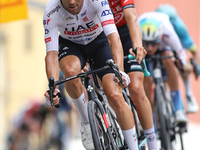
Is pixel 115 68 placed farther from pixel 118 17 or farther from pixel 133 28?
pixel 118 17

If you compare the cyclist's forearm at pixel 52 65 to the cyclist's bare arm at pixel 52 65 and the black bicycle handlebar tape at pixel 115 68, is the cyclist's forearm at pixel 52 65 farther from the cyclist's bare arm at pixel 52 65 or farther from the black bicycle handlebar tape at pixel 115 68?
the black bicycle handlebar tape at pixel 115 68

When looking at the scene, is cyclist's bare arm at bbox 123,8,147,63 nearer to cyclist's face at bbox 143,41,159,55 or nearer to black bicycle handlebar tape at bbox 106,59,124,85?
black bicycle handlebar tape at bbox 106,59,124,85

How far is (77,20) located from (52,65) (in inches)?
22.9

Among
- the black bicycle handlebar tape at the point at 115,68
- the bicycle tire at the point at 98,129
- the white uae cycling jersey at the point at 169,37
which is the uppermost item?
the white uae cycling jersey at the point at 169,37

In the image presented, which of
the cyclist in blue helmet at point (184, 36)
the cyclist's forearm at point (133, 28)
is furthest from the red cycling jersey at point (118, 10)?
the cyclist in blue helmet at point (184, 36)

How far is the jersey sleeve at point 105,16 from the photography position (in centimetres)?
392

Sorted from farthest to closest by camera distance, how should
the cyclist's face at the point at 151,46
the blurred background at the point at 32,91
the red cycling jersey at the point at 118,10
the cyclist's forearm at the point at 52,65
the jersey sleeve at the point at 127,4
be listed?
the blurred background at the point at 32,91 < the cyclist's face at the point at 151,46 < the red cycling jersey at the point at 118,10 < the jersey sleeve at the point at 127,4 < the cyclist's forearm at the point at 52,65

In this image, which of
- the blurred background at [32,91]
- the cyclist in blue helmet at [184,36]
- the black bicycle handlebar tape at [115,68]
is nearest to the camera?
the black bicycle handlebar tape at [115,68]

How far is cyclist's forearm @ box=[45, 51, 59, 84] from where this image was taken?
155 inches

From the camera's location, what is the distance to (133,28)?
14.5ft

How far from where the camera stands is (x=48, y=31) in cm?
408

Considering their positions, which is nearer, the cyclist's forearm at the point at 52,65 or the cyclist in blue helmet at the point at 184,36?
the cyclist's forearm at the point at 52,65

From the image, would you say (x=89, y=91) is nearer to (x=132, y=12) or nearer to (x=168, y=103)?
(x=132, y=12)

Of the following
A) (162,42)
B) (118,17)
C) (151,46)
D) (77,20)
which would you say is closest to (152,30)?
(151,46)
